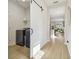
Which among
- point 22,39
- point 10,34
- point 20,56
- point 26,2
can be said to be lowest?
point 20,56

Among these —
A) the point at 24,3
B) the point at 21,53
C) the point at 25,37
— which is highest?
the point at 24,3


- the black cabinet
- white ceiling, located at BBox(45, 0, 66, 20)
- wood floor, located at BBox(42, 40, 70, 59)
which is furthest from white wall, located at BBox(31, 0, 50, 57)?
white ceiling, located at BBox(45, 0, 66, 20)

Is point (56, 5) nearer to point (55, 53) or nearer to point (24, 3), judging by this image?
point (55, 53)

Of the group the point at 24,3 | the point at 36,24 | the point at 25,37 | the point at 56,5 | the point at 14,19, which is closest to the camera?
the point at 14,19

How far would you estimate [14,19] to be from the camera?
1.95 m

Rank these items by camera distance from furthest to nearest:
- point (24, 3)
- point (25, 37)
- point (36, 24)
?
1. point (36, 24)
2. point (25, 37)
3. point (24, 3)

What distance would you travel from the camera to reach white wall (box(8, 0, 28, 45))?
5.83 feet

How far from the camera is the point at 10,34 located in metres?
1.77

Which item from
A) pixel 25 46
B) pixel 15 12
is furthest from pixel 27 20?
pixel 25 46

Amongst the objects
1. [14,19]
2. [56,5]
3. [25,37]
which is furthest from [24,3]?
[56,5]
